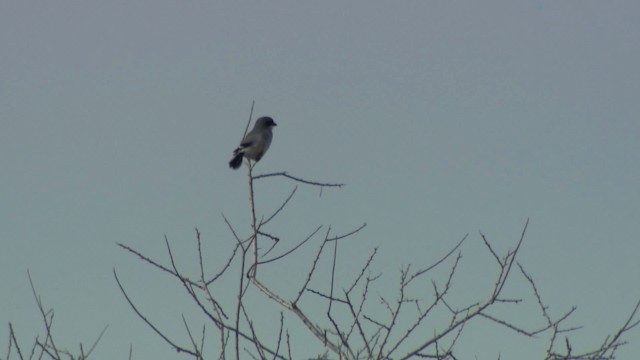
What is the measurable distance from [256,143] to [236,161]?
2.32 ft

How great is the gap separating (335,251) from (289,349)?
1.75ft

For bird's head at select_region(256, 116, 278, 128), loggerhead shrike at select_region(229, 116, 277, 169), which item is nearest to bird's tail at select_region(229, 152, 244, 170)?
loggerhead shrike at select_region(229, 116, 277, 169)

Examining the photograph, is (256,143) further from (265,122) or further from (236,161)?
(265,122)

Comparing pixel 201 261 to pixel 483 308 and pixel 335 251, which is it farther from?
pixel 483 308

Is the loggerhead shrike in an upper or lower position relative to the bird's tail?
upper

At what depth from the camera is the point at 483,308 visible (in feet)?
14.6

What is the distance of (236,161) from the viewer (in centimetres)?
1099

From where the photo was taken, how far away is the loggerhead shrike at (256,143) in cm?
1100

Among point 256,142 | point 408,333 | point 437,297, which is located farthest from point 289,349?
point 256,142

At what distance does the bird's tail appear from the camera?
10953 millimetres

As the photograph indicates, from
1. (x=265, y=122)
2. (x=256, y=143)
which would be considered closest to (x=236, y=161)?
(x=256, y=143)

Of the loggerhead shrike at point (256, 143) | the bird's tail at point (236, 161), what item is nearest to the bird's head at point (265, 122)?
the loggerhead shrike at point (256, 143)

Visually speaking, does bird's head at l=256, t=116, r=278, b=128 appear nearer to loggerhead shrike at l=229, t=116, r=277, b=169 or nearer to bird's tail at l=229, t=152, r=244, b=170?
loggerhead shrike at l=229, t=116, r=277, b=169

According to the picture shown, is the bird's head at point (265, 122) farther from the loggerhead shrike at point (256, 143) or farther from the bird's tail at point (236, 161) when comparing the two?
the bird's tail at point (236, 161)
